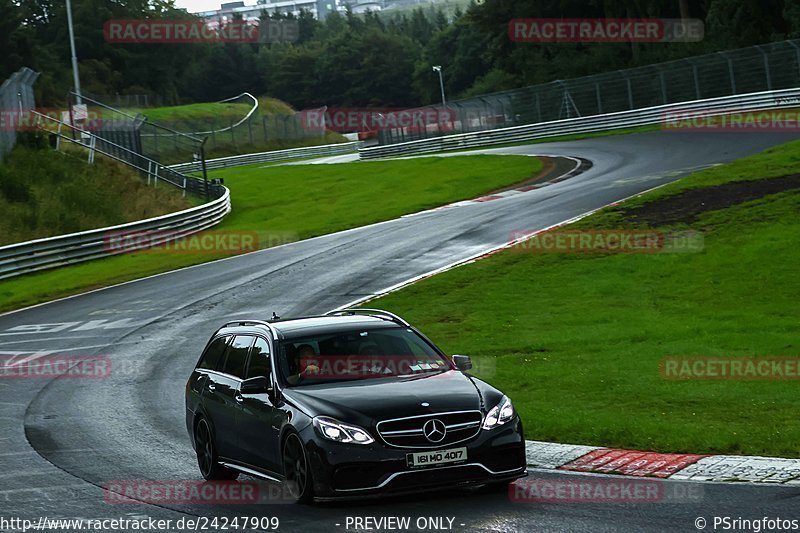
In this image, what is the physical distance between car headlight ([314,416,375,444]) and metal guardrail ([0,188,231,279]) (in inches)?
1047

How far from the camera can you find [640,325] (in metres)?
18.9

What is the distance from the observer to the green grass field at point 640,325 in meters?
11.9

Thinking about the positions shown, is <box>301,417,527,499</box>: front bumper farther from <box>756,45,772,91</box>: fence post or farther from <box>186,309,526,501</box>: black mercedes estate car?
<box>756,45,772,91</box>: fence post

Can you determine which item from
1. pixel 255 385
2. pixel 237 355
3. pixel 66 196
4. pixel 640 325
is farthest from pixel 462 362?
pixel 66 196

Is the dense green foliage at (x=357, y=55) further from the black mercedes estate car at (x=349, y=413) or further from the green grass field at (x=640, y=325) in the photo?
the black mercedes estate car at (x=349, y=413)

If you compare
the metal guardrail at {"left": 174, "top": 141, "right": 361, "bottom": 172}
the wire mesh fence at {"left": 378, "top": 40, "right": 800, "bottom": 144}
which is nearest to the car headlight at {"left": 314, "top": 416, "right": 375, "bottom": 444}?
the wire mesh fence at {"left": 378, "top": 40, "right": 800, "bottom": 144}

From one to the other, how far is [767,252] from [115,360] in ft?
40.6

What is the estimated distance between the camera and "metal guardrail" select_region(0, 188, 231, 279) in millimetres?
34219

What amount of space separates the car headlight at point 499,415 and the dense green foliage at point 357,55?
58.1m

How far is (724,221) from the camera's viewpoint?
1037 inches

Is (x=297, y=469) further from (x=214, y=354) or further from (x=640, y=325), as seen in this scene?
(x=640, y=325)

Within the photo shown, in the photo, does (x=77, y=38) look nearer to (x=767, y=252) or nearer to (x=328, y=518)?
(x=767, y=252)

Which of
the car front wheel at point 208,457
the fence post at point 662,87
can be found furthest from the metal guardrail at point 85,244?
the fence post at point 662,87

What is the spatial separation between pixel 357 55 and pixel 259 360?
14400cm
